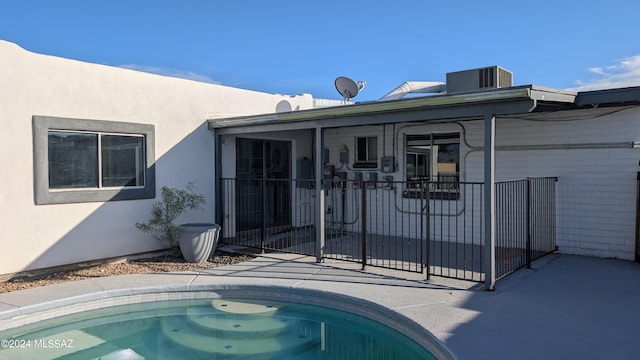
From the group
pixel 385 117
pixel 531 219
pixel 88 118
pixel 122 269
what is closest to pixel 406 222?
pixel 531 219

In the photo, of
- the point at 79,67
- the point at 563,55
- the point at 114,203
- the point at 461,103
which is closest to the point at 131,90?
the point at 79,67

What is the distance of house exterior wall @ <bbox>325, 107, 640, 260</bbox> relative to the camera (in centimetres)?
700

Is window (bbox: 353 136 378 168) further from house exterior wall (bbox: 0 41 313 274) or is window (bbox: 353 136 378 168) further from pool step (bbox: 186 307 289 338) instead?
pool step (bbox: 186 307 289 338)

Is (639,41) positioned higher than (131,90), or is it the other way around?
(639,41)

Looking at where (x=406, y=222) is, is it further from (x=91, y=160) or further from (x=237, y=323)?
(x=91, y=160)

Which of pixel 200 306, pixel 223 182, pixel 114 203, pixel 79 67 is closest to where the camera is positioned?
pixel 200 306

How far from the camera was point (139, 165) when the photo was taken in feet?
25.1

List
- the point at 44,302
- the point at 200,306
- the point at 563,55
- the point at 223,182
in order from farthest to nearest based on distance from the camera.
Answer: the point at 563,55, the point at 223,182, the point at 200,306, the point at 44,302

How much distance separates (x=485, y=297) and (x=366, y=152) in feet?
17.6

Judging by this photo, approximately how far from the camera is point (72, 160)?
6.83 metres

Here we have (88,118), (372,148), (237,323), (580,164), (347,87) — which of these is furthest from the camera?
(347,87)

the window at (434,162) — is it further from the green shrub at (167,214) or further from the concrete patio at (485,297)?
the green shrub at (167,214)

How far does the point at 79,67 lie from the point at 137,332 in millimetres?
4123

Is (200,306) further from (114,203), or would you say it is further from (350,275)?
(114,203)
